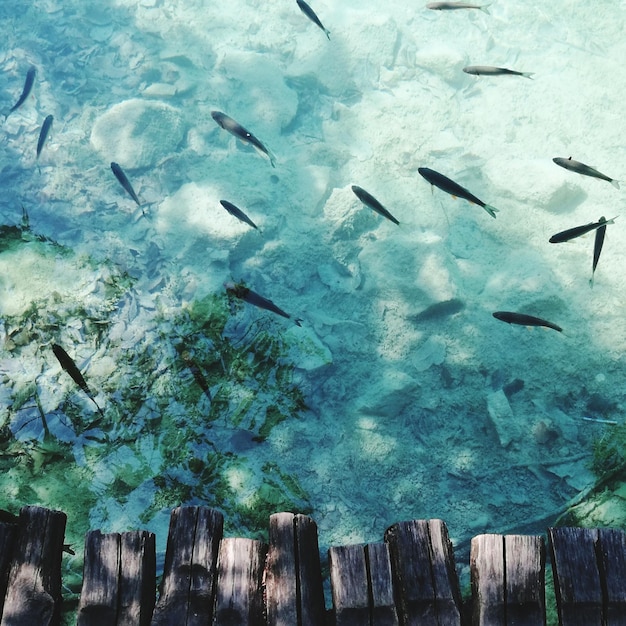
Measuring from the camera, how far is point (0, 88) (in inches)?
412

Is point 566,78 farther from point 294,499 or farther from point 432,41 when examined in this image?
point 294,499

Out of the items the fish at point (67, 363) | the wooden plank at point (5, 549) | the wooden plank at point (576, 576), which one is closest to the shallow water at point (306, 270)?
the fish at point (67, 363)

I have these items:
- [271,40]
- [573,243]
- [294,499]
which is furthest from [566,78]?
[294,499]

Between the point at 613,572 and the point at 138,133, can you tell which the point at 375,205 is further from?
the point at 138,133

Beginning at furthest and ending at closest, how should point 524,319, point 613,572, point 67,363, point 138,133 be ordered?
point 138,133, point 524,319, point 67,363, point 613,572

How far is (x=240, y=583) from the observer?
2.16m

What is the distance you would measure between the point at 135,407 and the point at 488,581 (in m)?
3.78

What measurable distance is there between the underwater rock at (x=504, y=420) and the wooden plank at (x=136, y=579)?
12.5 ft

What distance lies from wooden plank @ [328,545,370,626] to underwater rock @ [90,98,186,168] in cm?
820

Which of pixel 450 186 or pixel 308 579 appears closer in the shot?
pixel 308 579

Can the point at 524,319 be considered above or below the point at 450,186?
below

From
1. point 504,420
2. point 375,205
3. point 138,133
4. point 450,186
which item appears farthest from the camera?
point 138,133

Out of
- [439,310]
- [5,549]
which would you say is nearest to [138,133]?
[439,310]

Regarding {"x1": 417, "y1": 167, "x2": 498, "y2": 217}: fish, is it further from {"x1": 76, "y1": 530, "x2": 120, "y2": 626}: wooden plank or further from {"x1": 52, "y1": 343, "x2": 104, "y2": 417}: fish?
{"x1": 76, "y1": 530, "x2": 120, "y2": 626}: wooden plank
